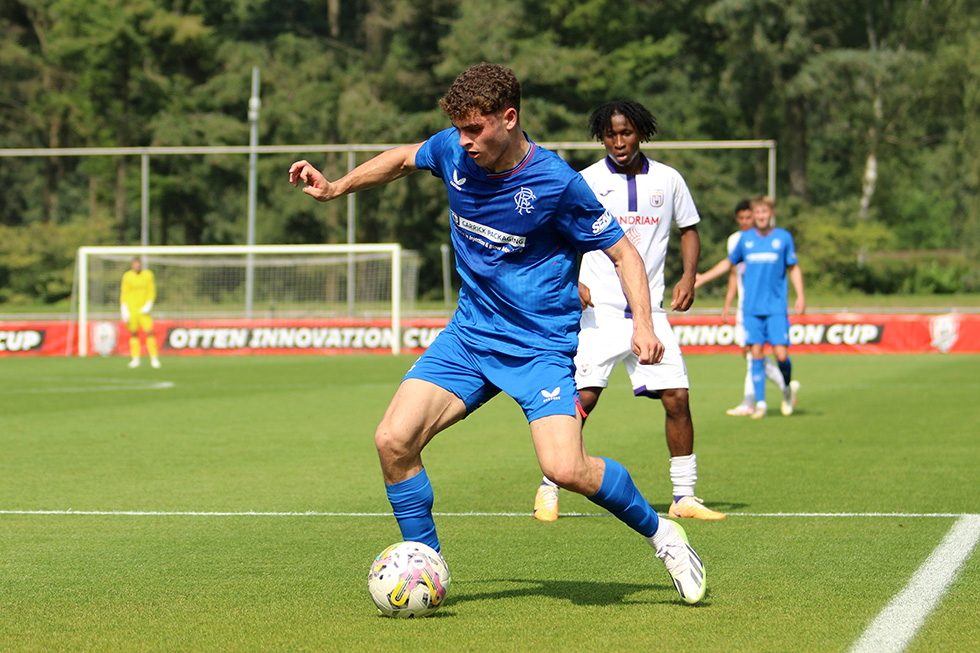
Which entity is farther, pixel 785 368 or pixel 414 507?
pixel 785 368

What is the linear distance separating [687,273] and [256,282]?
84.7ft

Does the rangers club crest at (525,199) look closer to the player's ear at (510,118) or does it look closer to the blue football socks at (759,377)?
the player's ear at (510,118)

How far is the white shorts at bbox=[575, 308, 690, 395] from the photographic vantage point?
23.4 feet

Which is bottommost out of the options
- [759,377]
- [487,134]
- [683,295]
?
[759,377]

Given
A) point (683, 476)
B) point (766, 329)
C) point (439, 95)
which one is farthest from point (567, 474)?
point (439, 95)

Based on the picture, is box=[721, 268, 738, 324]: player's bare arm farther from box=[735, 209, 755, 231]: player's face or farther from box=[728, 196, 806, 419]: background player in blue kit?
box=[735, 209, 755, 231]: player's face

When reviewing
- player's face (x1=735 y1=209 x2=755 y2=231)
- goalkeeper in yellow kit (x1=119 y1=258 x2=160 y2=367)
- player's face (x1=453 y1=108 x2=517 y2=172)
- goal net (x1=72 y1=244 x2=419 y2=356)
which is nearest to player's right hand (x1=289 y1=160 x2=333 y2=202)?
player's face (x1=453 y1=108 x2=517 y2=172)

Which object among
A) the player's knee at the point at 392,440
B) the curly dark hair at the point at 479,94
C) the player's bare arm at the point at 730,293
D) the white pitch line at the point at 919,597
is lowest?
the white pitch line at the point at 919,597

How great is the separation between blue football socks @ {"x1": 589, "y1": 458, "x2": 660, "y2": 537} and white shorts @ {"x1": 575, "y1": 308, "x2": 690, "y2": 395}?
206 cm

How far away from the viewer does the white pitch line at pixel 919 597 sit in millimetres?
4309

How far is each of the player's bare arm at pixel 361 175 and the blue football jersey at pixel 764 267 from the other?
8320mm

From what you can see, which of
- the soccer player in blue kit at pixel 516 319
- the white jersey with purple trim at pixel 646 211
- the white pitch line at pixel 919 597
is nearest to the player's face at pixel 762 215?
the white jersey with purple trim at pixel 646 211

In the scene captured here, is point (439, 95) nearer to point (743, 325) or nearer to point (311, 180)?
point (743, 325)

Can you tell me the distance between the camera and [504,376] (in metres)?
4.99
